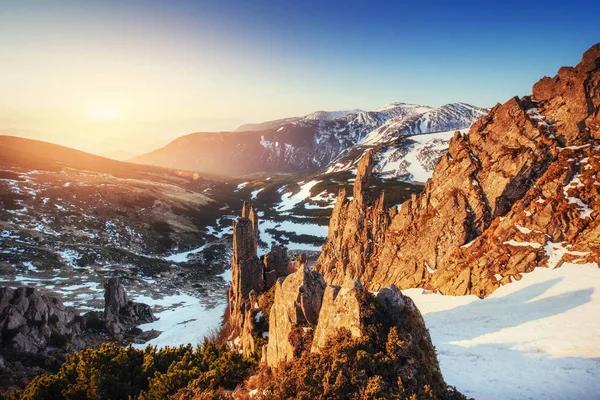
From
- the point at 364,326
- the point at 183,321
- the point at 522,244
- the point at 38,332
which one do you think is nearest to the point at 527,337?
the point at 522,244

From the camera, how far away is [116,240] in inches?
3474

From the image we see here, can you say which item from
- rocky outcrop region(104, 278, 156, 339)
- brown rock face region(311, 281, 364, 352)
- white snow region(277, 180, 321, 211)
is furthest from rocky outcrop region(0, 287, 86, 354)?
white snow region(277, 180, 321, 211)

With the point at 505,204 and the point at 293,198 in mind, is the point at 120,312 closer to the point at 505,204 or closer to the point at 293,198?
the point at 505,204

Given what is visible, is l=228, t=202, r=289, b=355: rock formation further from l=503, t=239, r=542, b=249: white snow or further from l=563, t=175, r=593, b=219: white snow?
l=563, t=175, r=593, b=219: white snow

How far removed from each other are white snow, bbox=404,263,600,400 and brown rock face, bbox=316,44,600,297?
2605mm

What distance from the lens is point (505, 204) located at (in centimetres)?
4075

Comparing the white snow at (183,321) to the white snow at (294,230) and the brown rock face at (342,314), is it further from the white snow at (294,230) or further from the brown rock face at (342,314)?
the white snow at (294,230)

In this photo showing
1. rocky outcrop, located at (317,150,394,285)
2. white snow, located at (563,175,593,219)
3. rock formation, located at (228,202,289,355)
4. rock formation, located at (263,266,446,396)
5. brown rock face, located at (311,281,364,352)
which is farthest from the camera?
rocky outcrop, located at (317,150,394,285)

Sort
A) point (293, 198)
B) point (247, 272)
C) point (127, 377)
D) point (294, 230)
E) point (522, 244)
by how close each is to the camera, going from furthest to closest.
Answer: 1. point (293, 198)
2. point (294, 230)
3. point (247, 272)
4. point (522, 244)
5. point (127, 377)

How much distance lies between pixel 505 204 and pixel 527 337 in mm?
21133

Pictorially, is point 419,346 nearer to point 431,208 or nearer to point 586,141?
point 431,208

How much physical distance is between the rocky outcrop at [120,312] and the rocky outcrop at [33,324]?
5.18 meters

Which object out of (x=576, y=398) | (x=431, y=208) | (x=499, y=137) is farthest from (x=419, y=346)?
(x=499, y=137)

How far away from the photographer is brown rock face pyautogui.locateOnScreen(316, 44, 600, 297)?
34656 millimetres
